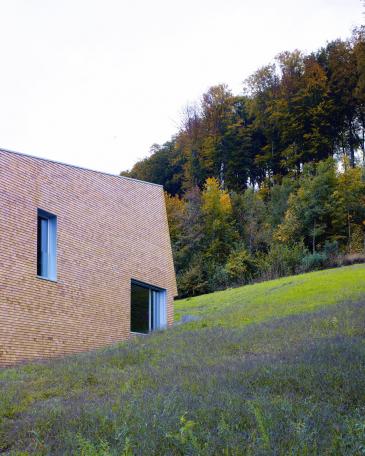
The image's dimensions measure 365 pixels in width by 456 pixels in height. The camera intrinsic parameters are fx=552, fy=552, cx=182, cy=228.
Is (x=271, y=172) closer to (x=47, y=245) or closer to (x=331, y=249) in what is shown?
(x=331, y=249)

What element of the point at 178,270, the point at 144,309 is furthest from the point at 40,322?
the point at 178,270

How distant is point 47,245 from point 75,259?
1.19 meters

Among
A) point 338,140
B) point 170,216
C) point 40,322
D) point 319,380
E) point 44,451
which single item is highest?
point 338,140

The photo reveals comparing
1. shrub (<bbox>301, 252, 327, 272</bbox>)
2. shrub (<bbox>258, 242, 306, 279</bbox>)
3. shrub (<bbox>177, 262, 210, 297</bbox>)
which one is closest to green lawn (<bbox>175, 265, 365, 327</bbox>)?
shrub (<bbox>301, 252, 327, 272</bbox>)

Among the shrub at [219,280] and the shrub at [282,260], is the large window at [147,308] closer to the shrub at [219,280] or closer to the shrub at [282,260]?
the shrub at [282,260]

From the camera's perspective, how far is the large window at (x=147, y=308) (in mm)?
20969

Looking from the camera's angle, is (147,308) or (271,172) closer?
(147,308)

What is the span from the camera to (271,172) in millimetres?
55781

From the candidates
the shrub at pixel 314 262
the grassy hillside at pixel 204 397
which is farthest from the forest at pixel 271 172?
the grassy hillside at pixel 204 397

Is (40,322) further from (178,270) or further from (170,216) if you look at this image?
(170,216)

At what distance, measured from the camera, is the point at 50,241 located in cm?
1759

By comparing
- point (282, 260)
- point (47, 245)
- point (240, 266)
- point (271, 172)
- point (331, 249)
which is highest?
point (271, 172)

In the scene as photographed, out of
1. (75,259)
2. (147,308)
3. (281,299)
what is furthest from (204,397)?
(281,299)

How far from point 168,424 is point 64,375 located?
505cm
